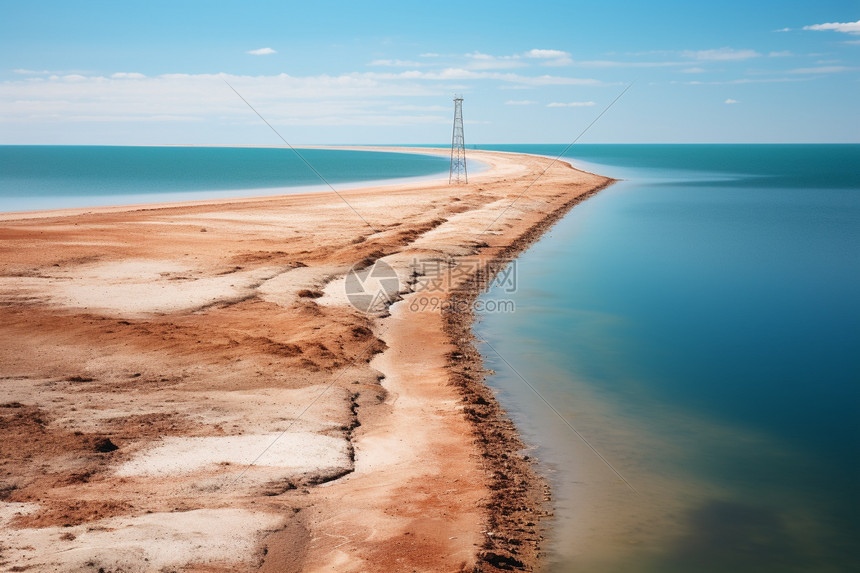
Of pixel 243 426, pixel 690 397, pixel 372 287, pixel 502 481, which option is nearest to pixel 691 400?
pixel 690 397

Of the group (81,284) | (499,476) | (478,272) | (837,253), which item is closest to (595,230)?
(837,253)

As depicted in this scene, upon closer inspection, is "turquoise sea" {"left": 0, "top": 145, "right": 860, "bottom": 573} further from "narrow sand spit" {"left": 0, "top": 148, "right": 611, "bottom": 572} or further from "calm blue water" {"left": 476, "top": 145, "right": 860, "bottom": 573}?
"narrow sand spit" {"left": 0, "top": 148, "right": 611, "bottom": 572}

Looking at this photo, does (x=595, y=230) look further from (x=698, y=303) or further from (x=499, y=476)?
(x=499, y=476)

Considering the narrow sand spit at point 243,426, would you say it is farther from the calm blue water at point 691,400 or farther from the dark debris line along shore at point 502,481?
the calm blue water at point 691,400
